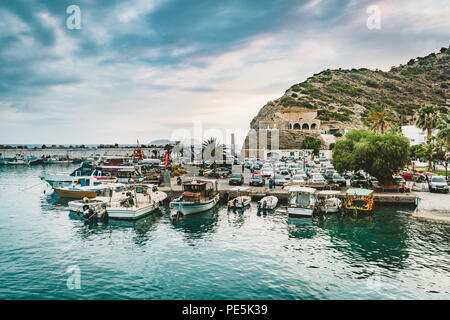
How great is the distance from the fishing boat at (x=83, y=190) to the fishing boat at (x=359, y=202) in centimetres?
3394

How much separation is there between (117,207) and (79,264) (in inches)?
529

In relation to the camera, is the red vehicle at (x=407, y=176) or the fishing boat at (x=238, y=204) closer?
the fishing boat at (x=238, y=204)

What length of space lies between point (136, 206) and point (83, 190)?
17.0m

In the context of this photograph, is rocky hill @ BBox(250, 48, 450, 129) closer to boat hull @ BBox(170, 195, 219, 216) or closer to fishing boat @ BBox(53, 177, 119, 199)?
fishing boat @ BBox(53, 177, 119, 199)

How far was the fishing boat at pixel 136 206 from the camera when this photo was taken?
35.2 meters

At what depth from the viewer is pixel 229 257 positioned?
79.0 ft

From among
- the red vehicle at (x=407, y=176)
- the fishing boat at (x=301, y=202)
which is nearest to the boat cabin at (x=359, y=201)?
the fishing boat at (x=301, y=202)

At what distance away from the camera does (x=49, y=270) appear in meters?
21.9

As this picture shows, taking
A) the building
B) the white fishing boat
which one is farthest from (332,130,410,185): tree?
the building

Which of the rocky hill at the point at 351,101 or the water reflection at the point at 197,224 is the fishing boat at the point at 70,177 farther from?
the rocky hill at the point at 351,101

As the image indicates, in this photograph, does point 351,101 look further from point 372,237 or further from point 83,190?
point 372,237

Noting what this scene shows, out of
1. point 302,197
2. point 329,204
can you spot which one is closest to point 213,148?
point 302,197
